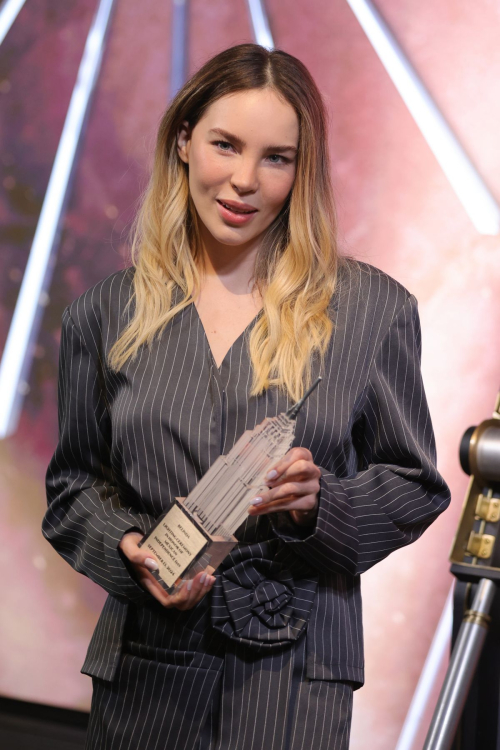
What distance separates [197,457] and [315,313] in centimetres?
25

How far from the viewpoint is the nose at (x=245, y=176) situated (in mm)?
1117

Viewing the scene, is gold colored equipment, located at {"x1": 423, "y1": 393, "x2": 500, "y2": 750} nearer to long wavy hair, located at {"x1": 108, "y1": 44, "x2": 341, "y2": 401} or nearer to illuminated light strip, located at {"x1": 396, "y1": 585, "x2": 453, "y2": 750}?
long wavy hair, located at {"x1": 108, "y1": 44, "x2": 341, "y2": 401}

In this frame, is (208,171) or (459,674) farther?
(459,674)

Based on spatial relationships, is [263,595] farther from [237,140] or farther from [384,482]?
[237,140]

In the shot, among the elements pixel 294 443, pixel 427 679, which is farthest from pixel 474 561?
pixel 427 679

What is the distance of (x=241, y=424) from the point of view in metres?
1.08

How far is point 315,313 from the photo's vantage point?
1.15 meters

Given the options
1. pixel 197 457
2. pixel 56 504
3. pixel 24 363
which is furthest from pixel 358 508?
pixel 24 363

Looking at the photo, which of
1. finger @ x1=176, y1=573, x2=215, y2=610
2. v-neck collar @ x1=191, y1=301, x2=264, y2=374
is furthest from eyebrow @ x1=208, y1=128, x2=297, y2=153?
finger @ x1=176, y1=573, x2=215, y2=610

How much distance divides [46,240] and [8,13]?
649 millimetres

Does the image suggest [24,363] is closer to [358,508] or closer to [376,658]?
[376,658]

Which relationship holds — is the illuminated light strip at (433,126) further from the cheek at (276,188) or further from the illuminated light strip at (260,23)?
the cheek at (276,188)

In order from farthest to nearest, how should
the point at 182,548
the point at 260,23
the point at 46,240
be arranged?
the point at 46,240
the point at 260,23
the point at 182,548

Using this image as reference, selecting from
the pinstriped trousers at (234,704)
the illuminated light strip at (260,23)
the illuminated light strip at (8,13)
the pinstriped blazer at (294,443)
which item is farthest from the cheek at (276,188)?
the illuminated light strip at (8,13)
